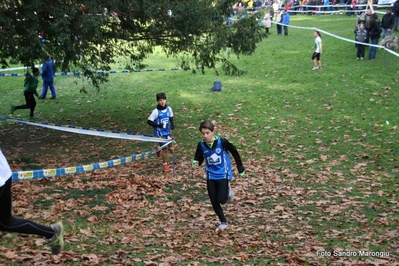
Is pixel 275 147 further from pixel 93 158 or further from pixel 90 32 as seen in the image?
pixel 90 32

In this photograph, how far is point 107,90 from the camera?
2381 cm

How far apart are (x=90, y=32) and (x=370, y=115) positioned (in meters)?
9.73

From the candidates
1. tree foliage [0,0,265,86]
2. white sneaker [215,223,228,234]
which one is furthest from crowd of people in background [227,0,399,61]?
white sneaker [215,223,228,234]

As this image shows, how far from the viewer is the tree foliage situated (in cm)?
1170

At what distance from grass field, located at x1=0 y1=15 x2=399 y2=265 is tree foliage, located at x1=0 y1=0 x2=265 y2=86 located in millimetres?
2708

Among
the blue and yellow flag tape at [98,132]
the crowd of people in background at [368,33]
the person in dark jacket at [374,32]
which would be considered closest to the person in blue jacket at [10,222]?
the blue and yellow flag tape at [98,132]

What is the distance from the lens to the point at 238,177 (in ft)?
40.1

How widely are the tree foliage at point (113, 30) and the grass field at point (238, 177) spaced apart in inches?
107

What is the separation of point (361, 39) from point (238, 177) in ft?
48.9

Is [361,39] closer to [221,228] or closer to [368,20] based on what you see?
[368,20]

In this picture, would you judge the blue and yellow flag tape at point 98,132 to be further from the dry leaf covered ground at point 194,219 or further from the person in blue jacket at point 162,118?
the dry leaf covered ground at point 194,219

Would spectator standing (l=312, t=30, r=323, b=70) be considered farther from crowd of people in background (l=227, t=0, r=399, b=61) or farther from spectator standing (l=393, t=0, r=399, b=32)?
spectator standing (l=393, t=0, r=399, b=32)

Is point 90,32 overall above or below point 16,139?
above

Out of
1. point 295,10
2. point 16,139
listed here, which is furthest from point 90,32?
point 295,10
